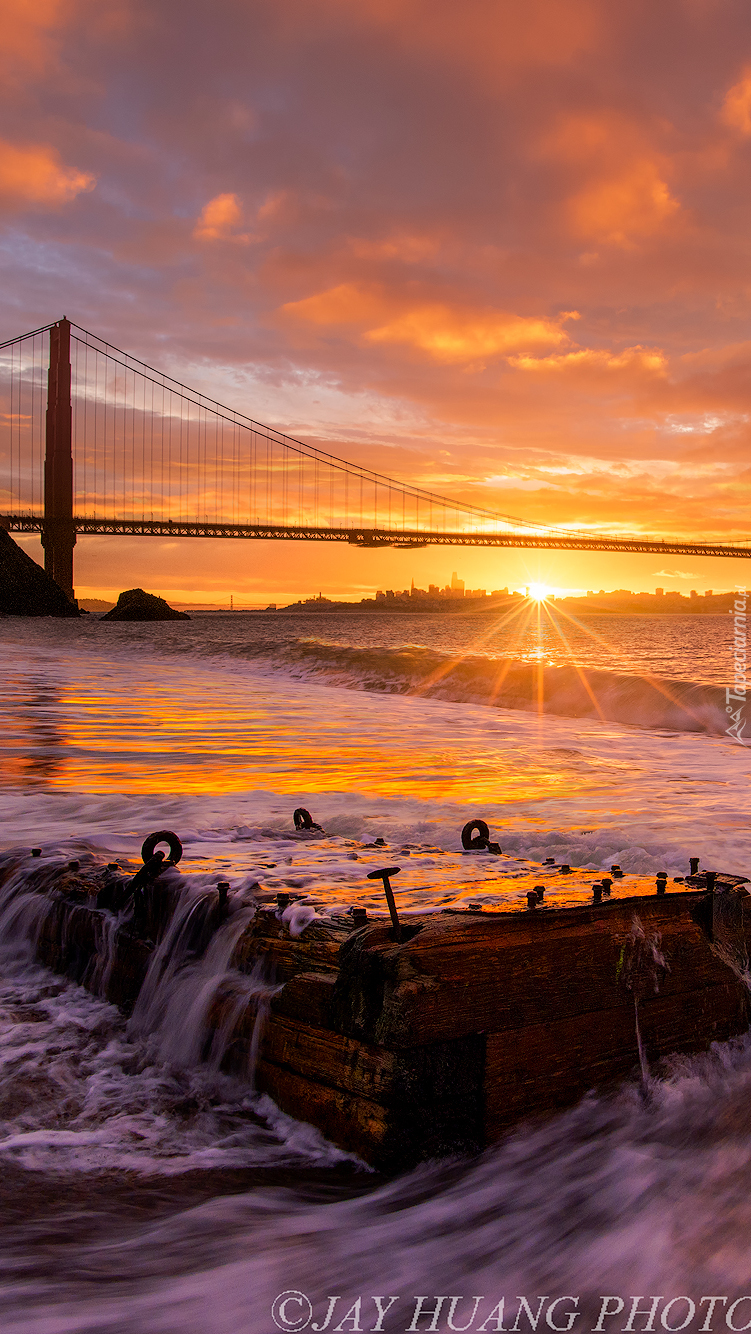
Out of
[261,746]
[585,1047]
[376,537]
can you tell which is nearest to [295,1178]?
[585,1047]

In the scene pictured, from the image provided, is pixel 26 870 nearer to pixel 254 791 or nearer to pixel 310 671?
pixel 254 791

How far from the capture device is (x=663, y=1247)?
2328 millimetres

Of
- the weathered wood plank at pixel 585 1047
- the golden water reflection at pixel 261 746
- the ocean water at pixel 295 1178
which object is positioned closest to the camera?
the ocean water at pixel 295 1178

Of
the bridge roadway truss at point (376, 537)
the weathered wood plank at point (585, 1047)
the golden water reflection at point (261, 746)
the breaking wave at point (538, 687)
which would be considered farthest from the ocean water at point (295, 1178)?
the bridge roadway truss at point (376, 537)

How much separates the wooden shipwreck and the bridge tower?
239ft

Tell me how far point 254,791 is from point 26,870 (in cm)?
302

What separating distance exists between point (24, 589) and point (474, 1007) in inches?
3198

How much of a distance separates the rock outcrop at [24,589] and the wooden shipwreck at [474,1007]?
263ft

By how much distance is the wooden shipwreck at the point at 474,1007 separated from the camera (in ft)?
7.57

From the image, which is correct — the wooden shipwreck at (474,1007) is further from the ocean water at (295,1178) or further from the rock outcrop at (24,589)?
the rock outcrop at (24,589)

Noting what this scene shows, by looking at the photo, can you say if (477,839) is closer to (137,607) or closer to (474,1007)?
(474,1007)

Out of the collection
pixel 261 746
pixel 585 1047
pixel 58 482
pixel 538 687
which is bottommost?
pixel 585 1047

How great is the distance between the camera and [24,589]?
3034 inches

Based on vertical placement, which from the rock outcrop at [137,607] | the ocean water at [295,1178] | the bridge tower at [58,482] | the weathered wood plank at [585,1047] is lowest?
the ocean water at [295,1178]
